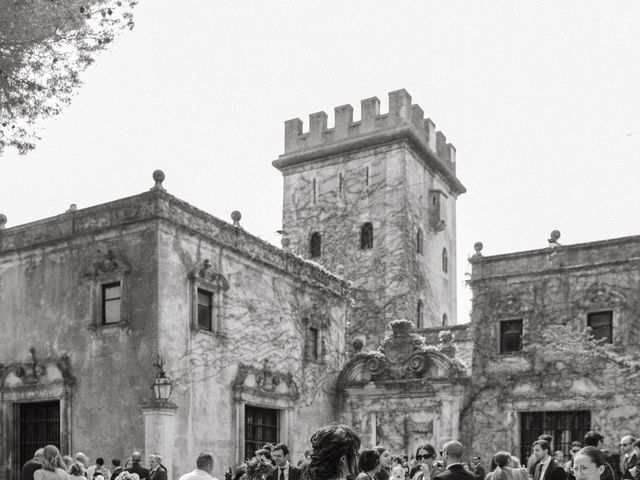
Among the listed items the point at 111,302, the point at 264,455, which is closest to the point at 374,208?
the point at 111,302

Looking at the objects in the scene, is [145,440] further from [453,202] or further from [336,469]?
[453,202]

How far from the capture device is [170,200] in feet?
65.1

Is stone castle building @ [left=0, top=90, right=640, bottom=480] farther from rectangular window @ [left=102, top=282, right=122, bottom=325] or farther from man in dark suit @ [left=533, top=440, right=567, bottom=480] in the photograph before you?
man in dark suit @ [left=533, top=440, right=567, bottom=480]

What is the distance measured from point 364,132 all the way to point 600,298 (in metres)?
14.8

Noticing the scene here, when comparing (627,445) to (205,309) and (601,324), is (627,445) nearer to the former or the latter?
(205,309)

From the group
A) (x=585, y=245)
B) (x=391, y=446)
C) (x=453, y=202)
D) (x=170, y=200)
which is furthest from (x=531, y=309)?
(x=453, y=202)

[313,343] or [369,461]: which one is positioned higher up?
[313,343]

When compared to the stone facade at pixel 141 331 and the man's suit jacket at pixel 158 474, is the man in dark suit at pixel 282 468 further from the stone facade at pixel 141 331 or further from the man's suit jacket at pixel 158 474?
the stone facade at pixel 141 331

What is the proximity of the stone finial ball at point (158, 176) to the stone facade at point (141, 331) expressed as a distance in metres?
0.21

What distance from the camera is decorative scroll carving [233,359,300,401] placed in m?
21.4

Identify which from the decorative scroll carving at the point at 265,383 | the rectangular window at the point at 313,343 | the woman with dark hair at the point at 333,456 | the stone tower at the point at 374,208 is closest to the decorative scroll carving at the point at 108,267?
the decorative scroll carving at the point at 265,383

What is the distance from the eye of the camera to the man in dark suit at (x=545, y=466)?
973cm

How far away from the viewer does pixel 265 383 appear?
883 inches

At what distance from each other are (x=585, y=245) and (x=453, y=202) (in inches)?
657
